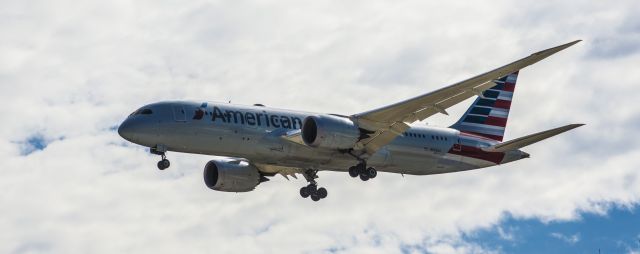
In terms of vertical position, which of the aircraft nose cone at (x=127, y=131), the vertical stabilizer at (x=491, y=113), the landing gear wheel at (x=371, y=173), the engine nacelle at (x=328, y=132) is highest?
the vertical stabilizer at (x=491, y=113)

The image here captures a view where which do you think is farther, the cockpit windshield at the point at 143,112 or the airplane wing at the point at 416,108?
the cockpit windshield at the point at 143,112

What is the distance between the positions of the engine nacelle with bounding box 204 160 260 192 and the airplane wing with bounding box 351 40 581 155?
7.93 meters

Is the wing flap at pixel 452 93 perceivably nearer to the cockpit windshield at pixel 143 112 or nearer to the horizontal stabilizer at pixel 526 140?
the horizontal stabilizer at pixel 526 140

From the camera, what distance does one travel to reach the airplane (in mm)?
52469

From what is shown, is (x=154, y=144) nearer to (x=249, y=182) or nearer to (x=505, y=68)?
(x=249, y=182)

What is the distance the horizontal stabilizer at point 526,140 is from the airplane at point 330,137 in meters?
0.05

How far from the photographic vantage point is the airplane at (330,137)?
5247cm

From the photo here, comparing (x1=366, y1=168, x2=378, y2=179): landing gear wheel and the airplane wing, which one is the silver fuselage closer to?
(x1=366, y1=168, x2=378, y2=179): landing gear wheel

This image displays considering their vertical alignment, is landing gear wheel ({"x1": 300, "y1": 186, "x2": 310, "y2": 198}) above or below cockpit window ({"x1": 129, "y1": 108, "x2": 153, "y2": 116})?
below

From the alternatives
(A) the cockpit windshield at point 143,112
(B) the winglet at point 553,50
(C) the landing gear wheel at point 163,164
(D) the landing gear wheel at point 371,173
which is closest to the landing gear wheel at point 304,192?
(D) the landing gear wheel at point 371,173

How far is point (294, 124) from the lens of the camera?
5556 cm

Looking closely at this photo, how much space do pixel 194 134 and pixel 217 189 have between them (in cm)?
958

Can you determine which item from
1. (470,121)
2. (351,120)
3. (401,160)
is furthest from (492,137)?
(351,120)

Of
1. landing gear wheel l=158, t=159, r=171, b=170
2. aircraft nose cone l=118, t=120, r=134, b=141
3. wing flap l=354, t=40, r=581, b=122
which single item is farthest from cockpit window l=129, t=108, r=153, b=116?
wing flap l=354, t=40, r=581, b=122
